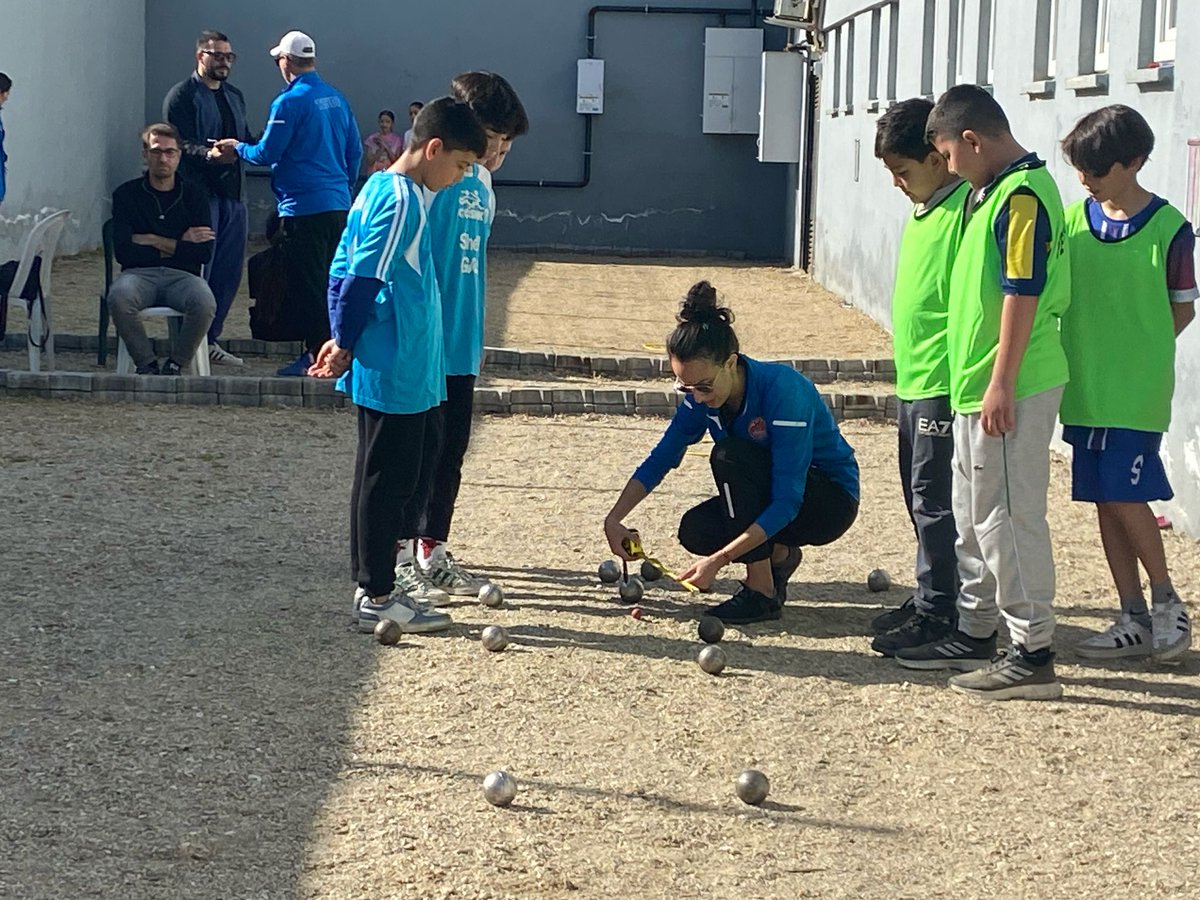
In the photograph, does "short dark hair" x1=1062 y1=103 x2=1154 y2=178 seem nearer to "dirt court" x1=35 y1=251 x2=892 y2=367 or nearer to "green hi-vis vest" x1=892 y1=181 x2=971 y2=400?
"green hi-vis vest" x1=892 y1=181 x2=971 y2=400

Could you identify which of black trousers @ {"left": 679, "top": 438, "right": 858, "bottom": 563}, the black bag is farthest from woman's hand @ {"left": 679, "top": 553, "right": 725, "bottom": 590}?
the black bag

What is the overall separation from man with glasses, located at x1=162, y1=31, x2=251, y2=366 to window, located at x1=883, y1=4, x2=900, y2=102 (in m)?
7.36

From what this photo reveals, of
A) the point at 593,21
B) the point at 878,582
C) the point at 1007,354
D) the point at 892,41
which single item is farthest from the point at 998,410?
the point at 593,21

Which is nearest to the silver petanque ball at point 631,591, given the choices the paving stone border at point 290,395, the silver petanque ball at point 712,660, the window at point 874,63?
the silver petanque ball at point 712,660

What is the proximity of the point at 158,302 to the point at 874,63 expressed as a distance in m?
9.90

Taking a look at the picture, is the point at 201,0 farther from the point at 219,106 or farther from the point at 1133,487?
the point at 1133,487

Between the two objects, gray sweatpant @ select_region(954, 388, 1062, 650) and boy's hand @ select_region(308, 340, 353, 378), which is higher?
boy's hand @ select_region(308, 340, 353, 378)

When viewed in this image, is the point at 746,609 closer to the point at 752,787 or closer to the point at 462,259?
the point at 462,259

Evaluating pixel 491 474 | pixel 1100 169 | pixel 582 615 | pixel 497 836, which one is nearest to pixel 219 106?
pixel 491 474

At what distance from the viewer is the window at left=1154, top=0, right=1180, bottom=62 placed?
881 centimetres

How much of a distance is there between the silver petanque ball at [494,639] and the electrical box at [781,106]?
19.5m

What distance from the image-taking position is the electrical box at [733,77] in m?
26.1

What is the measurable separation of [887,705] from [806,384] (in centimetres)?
127

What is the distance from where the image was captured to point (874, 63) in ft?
62.3
